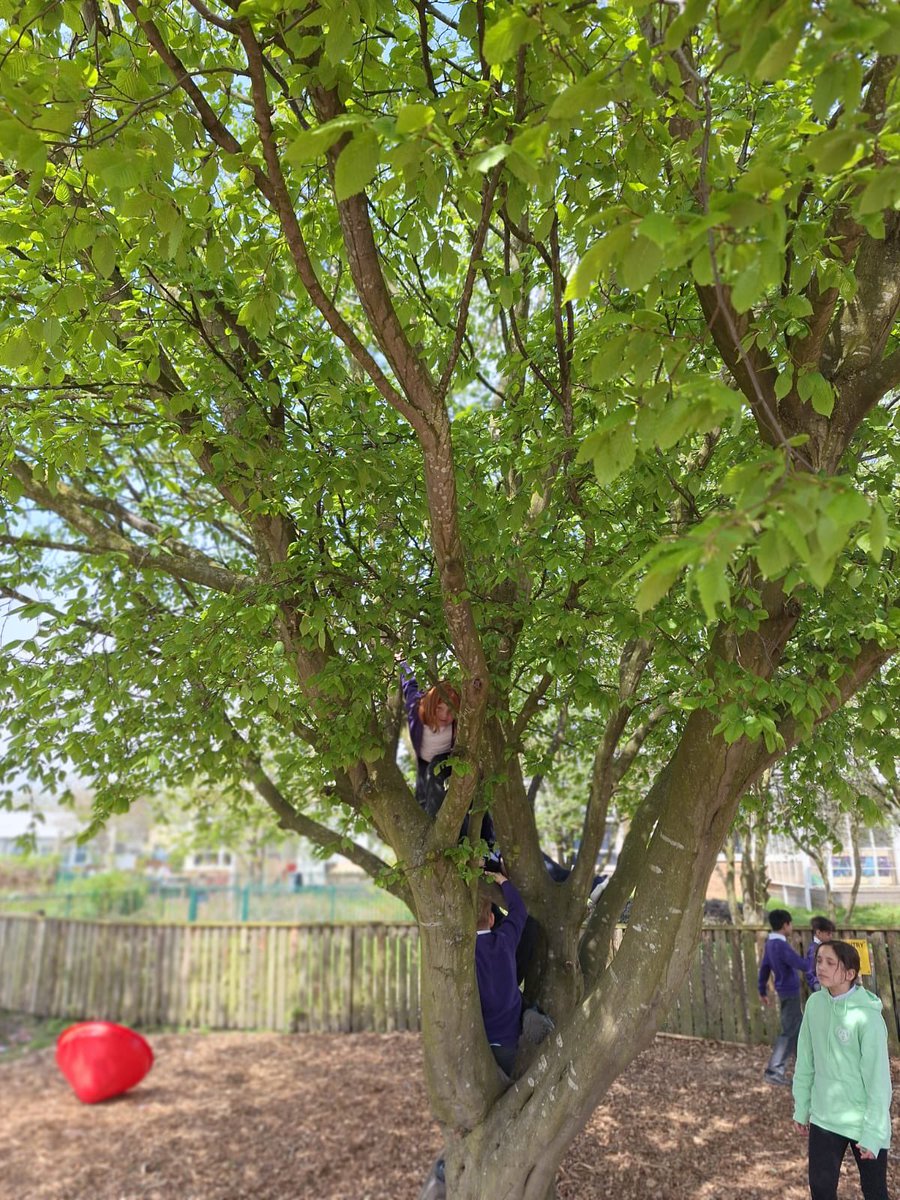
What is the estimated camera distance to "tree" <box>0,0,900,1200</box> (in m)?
2.06

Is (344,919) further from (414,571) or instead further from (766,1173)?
(414,571)

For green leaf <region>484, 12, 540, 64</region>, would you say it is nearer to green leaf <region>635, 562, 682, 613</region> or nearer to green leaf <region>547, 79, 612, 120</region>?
green leaf <region>547, 79, 612, 120</region>

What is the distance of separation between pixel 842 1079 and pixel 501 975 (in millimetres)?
1695

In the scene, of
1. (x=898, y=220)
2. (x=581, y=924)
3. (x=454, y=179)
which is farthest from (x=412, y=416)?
(x=581, y=924)

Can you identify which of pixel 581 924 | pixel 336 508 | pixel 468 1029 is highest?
pixel 336 508

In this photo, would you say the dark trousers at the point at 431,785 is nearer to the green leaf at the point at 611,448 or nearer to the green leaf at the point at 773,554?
the green leaf at the point at 611,448

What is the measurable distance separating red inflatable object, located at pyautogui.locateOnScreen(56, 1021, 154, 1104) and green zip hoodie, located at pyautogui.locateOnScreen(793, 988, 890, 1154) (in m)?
7.36

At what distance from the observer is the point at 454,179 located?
2.70 m

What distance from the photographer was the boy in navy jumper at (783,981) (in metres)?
7.51

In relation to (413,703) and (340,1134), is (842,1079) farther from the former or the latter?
(340,1134)

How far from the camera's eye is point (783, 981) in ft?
25.7

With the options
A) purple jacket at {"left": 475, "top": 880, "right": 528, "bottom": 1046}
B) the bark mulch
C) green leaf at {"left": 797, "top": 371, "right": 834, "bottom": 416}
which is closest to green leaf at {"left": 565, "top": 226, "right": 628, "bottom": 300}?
green leaf at {"left": 797, "top": 371, "right": 834, "bottom": 416}

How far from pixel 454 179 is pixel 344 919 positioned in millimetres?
14504

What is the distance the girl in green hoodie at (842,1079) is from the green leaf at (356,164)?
13.5ft
